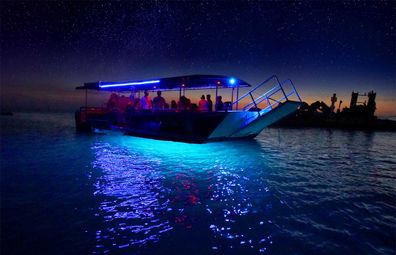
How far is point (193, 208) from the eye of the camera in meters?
6.16

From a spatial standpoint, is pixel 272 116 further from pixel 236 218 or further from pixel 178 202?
pixel 236 218

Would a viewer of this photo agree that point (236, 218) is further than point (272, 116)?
No

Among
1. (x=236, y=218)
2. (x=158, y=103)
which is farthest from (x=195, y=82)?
(x=236, y=218)

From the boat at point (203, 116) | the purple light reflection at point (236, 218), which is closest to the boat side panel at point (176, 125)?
the boat at point (203, 116)

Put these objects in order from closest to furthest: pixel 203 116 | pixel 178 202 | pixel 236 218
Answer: pixel 236 218, pixel 178 202, pixel 203 116

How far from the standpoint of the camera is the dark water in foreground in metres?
4.53

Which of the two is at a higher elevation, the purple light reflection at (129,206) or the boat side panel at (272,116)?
the boat side panel at (272,116)

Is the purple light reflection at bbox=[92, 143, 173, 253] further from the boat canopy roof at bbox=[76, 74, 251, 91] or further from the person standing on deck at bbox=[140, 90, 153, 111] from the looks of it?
the person standing on deck at bbox=[140, 90, 153, 111]

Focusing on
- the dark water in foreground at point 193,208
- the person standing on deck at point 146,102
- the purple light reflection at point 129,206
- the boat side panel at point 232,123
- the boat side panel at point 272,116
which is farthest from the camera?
the person standing on deck at point 146,102

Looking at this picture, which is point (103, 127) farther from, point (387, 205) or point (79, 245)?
point (387, 205)

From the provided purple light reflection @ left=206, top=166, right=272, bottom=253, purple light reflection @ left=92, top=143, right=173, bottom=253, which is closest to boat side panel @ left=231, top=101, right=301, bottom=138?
purple light reflection @ left=206, top=166, right=272, bottom=253

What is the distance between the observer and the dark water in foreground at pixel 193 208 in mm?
4531

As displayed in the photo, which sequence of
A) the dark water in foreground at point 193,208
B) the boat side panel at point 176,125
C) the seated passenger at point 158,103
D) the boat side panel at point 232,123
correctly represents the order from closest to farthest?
the dark water in foreground at point 193,208 → the boat side panel at point 232,123 → the boat side panel at point 176,125 → the seated passenger at point 158,103

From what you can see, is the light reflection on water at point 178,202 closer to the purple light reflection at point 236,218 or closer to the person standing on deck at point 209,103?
the purple light reflection at point 236,218
